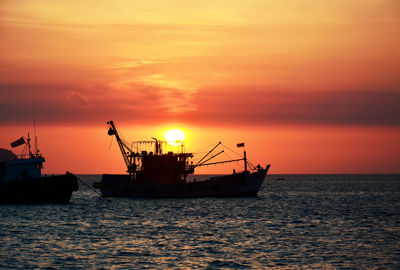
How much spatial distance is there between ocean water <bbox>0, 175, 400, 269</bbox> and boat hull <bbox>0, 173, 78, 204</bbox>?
6.93ft

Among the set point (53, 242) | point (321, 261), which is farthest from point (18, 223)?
point (321, 261)

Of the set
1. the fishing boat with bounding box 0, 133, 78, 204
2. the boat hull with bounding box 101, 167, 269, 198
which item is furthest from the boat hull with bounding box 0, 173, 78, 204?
the boat hull with bounding box 101, 167, 269, 198

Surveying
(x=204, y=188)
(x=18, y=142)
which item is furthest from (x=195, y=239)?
(x=204, y=188)

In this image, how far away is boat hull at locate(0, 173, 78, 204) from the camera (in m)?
76.7

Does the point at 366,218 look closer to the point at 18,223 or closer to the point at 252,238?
the point at 252,238

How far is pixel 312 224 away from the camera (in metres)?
61.7

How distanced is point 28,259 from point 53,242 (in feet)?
25.9

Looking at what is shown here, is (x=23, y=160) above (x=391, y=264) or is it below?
above

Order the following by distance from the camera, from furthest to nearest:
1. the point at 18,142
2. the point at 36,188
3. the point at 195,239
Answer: the point at 36,188 < the point at 18,142 < the point at 195,239

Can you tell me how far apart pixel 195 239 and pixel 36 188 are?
36.4 m

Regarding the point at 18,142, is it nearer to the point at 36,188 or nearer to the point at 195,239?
the point at 36,188

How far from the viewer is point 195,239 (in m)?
48.1

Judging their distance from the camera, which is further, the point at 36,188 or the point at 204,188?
the point at 204,188

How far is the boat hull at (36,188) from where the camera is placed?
7669 centimetres
